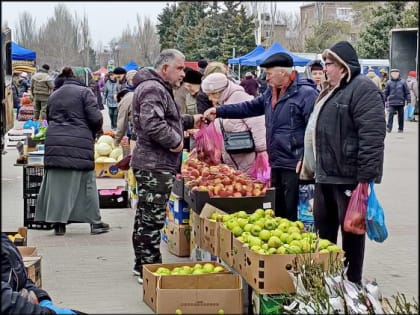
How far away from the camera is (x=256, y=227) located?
5.09 meters

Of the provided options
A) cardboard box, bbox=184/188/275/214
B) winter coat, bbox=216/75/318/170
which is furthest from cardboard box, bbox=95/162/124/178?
winter coat, bbox=216/75/318/170

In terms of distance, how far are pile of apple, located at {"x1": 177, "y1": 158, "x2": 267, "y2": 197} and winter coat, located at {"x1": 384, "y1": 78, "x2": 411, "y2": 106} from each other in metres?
15.7

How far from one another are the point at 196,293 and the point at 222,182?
217 centimetres

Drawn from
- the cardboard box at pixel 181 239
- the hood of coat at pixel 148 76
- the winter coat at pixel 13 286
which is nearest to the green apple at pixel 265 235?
the hood of coat at pixel 148 76

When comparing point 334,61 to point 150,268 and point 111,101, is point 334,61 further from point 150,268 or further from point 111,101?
point 111,101

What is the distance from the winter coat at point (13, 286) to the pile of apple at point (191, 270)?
4.22 feet

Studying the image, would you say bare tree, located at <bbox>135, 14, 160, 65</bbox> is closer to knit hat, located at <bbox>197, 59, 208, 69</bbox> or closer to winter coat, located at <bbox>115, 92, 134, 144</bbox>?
winter coat, located at <bbox>115, 92, 134, 144</bbox>

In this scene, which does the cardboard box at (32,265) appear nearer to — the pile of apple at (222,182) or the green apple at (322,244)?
the pile of apple at (222,182)

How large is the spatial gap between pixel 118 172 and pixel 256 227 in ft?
26.7

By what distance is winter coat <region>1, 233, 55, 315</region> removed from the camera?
297cm

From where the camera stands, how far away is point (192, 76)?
904cm

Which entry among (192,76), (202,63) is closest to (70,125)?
(192,76)

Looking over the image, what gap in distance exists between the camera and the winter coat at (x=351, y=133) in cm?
471

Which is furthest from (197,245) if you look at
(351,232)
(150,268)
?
(351,232)
